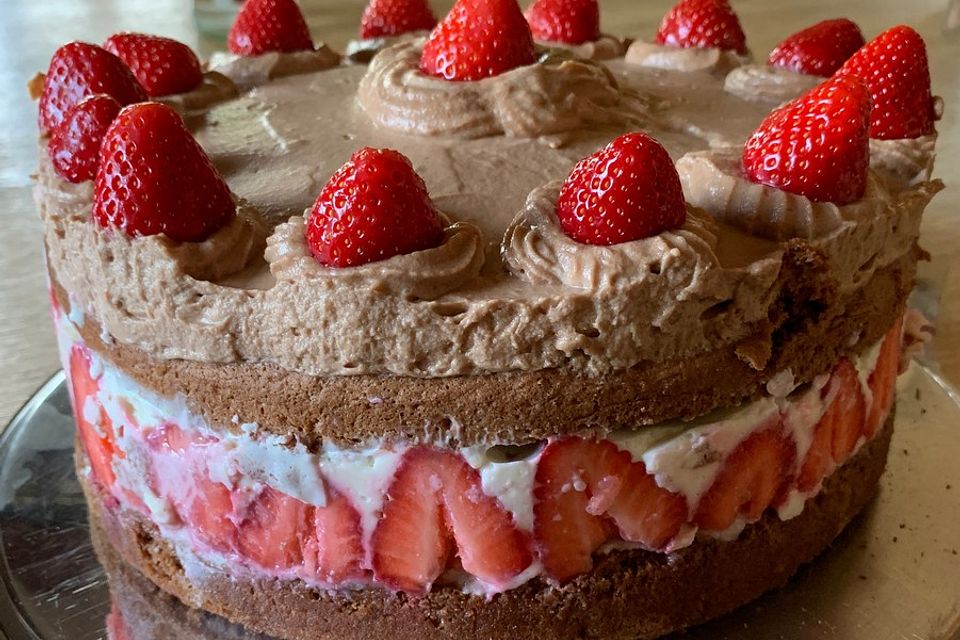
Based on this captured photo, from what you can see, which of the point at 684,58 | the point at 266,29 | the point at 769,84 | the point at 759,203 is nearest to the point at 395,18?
the point at 266,29

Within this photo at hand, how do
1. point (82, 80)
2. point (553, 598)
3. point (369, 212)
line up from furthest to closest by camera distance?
point (82, 80) < point (553, 598) < point (369, 212)

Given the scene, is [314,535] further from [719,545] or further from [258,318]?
[719,545]

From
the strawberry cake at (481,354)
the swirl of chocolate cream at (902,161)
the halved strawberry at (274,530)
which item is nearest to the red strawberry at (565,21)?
the strawberry cake at (481,354)

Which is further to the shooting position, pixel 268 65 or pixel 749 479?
pixel 268 65

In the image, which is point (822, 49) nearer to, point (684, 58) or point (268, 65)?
point (684, 58)

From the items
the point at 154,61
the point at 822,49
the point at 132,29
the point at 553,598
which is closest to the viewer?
the point at 553,598

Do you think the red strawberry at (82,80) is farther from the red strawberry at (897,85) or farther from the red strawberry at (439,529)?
the red strawberry at (897,85)

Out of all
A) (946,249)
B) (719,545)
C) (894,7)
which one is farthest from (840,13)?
(719,545)
